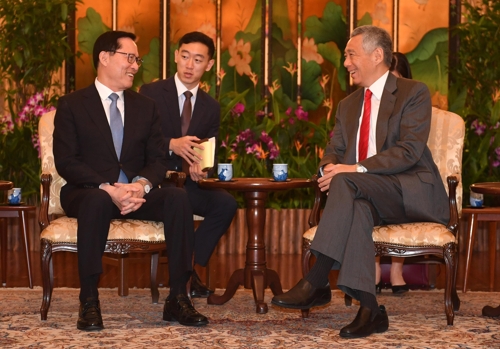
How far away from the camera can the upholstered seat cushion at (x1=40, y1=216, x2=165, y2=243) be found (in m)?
3.76

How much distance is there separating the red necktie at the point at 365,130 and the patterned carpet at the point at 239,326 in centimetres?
79

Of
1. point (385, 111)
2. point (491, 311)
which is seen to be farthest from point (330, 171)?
point (491, 311)

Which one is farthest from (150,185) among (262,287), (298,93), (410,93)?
(298,93)

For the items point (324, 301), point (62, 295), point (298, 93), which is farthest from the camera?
point (298, 93)

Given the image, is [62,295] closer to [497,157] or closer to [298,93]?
[497,157]

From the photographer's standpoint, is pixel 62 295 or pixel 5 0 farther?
pixel 5 0

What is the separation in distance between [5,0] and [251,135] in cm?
244

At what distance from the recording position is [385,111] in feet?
13.1

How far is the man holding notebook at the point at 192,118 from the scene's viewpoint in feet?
14.4

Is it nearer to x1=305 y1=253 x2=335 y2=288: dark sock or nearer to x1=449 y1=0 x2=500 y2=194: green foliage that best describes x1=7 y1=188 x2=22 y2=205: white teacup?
x1=305 y1=253 x2=335 y2=288: dark sock

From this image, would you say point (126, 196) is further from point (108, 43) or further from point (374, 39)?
point (374, 39)

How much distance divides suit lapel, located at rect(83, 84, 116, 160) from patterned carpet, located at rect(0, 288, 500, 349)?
0.84 meters

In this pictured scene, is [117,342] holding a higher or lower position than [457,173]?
lower

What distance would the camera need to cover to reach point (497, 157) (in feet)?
21.3
